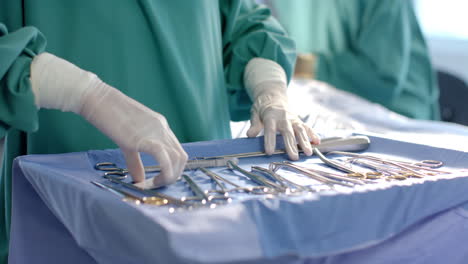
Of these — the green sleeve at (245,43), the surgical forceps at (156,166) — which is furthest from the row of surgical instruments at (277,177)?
the green sleeve at (245,43)

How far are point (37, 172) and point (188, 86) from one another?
0.40m

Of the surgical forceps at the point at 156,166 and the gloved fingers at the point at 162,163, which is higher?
the gloved fingers at the point at 162,163

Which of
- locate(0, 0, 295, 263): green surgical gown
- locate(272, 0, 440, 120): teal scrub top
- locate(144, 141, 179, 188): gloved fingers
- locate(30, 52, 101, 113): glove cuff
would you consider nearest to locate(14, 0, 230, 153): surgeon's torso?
locate(0, 0, 295, 263): green surgical gown

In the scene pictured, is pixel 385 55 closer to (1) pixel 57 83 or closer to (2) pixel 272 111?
(2) pixel 272 111

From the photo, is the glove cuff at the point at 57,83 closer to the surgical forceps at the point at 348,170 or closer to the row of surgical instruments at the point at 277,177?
the row of surgical instruments at the point at 277,177

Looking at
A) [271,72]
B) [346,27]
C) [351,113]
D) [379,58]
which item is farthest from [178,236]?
[346,27]

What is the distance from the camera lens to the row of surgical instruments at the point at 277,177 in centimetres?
58

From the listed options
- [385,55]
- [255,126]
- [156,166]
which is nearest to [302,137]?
[255,126]

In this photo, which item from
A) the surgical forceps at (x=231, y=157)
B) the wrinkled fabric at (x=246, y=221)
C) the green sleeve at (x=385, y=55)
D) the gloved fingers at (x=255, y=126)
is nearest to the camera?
the wrinkled fabric at (x=246, y=221)

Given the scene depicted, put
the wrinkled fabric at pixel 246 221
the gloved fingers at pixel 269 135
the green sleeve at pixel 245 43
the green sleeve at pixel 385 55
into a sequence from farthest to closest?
the green sleeve at pixel 385 55
the green sleeve at pixel 245 43
the gloved fingers at pixel 269 135
the wrinkled fabric at pixel 246 221

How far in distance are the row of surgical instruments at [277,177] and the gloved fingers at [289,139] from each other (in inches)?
1.4

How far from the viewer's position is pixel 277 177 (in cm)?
66

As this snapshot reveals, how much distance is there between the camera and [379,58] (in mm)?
2395

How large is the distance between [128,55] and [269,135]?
0.29 m
